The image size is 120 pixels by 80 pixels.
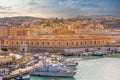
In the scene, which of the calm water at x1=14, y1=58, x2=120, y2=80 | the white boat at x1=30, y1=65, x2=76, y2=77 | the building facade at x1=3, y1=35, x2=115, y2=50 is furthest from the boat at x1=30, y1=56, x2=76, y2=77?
the building facade at x1=3, y1=35, x2=115, y2=50

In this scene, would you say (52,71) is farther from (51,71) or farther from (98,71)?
(98,71)

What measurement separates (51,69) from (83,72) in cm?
162

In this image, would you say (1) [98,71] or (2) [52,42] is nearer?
(1) [98,71]

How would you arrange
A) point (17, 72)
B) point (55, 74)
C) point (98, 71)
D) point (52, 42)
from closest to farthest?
point (17, 72) < point (55, 74) < point (98, 71) < point (52, 42)

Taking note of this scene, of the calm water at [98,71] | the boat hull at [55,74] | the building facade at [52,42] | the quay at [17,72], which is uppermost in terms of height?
the building facade at [52,42]

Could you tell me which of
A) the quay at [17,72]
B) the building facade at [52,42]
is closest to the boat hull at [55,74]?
the quay at [17,72]

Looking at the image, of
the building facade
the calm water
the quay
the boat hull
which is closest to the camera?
the quay

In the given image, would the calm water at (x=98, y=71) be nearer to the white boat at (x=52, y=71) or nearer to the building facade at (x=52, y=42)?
the white boat at (x=52, y=71)

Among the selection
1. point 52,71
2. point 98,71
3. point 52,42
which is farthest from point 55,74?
point 52,42

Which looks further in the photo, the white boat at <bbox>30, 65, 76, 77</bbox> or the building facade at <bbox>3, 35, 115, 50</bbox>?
the building facade at <bbox>3, 35, 115, 50</bbox>

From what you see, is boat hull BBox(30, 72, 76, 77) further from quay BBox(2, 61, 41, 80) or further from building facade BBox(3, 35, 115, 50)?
building facade BBox(3, 35, 115, 50)

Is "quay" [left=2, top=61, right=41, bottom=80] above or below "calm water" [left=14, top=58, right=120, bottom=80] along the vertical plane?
above

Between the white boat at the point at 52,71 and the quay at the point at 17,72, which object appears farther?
the white boat at the point at 52,71

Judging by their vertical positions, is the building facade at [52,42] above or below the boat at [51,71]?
above
